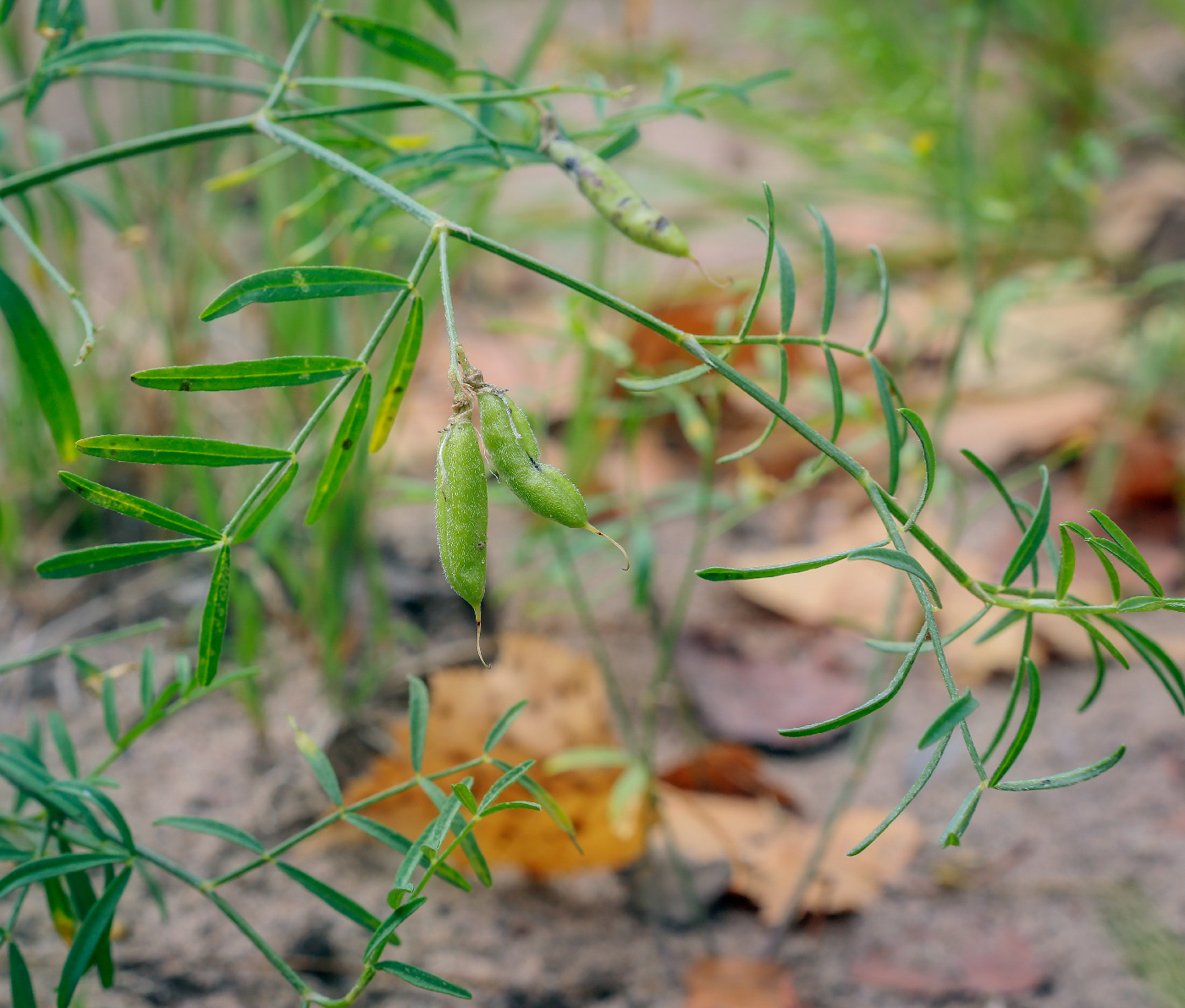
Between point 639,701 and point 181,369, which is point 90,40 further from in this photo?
point 639,701

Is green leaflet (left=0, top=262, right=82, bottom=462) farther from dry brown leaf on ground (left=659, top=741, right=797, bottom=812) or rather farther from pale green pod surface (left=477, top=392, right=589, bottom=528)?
dry brown leaf on ground (left=659, top=741, right=797, bottom=812)

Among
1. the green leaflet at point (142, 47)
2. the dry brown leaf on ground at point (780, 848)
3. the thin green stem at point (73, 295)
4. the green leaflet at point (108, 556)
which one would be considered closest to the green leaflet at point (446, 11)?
the green leaflet at point (142, 47)

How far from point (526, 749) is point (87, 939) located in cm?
49

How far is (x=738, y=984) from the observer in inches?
28.0

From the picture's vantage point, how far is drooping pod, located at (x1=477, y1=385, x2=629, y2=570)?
0.33m

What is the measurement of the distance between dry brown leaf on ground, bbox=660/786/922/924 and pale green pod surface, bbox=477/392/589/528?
501 mm

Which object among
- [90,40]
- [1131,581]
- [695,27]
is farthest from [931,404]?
[695,27]

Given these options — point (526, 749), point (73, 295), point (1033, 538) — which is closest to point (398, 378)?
point (73, 295)

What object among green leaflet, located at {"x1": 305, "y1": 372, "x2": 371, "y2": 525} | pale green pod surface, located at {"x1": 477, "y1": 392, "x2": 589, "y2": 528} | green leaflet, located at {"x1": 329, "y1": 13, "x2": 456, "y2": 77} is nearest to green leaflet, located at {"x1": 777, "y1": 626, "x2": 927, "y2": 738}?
pale green pod surface, located at {"x1": 477, "y1": 392, "x2": 589, "y2": 528}

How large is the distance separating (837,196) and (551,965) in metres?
1.53

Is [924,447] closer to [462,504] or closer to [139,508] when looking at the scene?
[462,504]

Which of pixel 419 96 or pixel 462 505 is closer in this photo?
pixel 462 505

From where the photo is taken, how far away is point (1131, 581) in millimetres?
1102

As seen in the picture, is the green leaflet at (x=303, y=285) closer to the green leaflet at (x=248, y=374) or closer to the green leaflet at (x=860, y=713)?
the green leaflet at (x=248, y=374)
